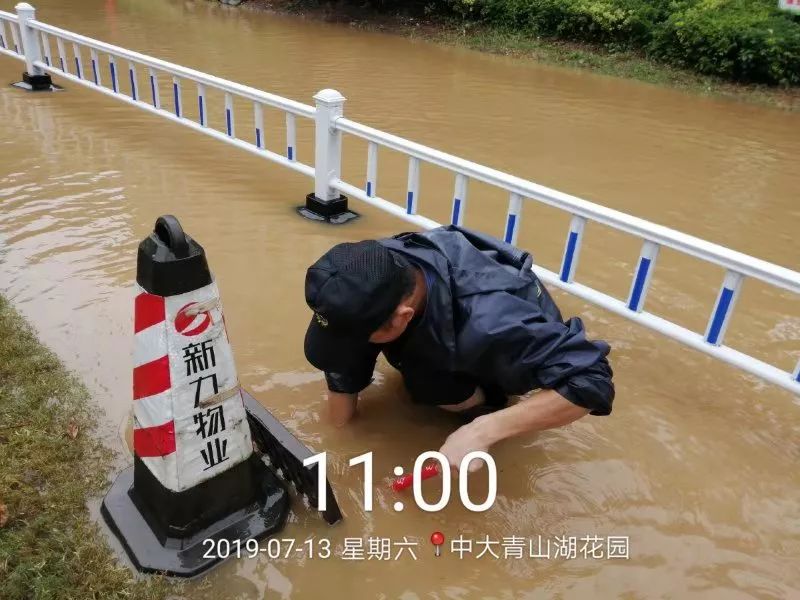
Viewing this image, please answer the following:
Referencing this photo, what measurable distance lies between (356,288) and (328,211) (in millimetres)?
3123

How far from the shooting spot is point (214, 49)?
40.5 feet

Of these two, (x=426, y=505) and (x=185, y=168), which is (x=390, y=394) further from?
(x=185, y=168)

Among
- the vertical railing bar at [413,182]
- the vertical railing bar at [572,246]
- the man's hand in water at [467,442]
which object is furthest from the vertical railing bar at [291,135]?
the man's hand in water at [467,442]

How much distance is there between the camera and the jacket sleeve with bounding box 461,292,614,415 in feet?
7.13

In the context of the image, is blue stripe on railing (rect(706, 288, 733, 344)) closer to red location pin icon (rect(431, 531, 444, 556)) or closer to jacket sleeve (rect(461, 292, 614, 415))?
jacket sleeve (rect(461, 292, 614, 415))

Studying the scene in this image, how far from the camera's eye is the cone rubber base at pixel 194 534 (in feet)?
7.31

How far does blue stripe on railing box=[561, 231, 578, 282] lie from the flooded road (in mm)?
491

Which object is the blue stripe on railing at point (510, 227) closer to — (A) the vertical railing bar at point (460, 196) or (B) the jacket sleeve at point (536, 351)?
(A) the vertical railing bar at point (460, 196)

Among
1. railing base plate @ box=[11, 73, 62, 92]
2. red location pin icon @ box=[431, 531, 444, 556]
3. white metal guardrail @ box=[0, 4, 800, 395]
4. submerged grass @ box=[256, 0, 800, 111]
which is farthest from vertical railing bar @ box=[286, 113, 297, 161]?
submerged grass @ box=[256, 0, 800, 111]

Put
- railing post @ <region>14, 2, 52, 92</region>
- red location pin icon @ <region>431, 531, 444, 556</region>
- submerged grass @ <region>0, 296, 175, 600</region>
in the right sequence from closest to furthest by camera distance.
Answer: submerged grass @ <region>0, 296, 175, 600</region> → red location pin icon @ <region>431, 531, 444, 556</region> → railing post @ <region>14, 2, 52, 92</region>

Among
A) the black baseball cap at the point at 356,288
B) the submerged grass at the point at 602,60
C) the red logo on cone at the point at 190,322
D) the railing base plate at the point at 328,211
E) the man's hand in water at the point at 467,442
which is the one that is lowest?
the railing base plate at the point at 328,211

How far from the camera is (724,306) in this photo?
3.00 metres

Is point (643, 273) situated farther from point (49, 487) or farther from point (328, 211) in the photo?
point (49, 487)

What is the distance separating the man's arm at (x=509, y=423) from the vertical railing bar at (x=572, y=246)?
1.43m
